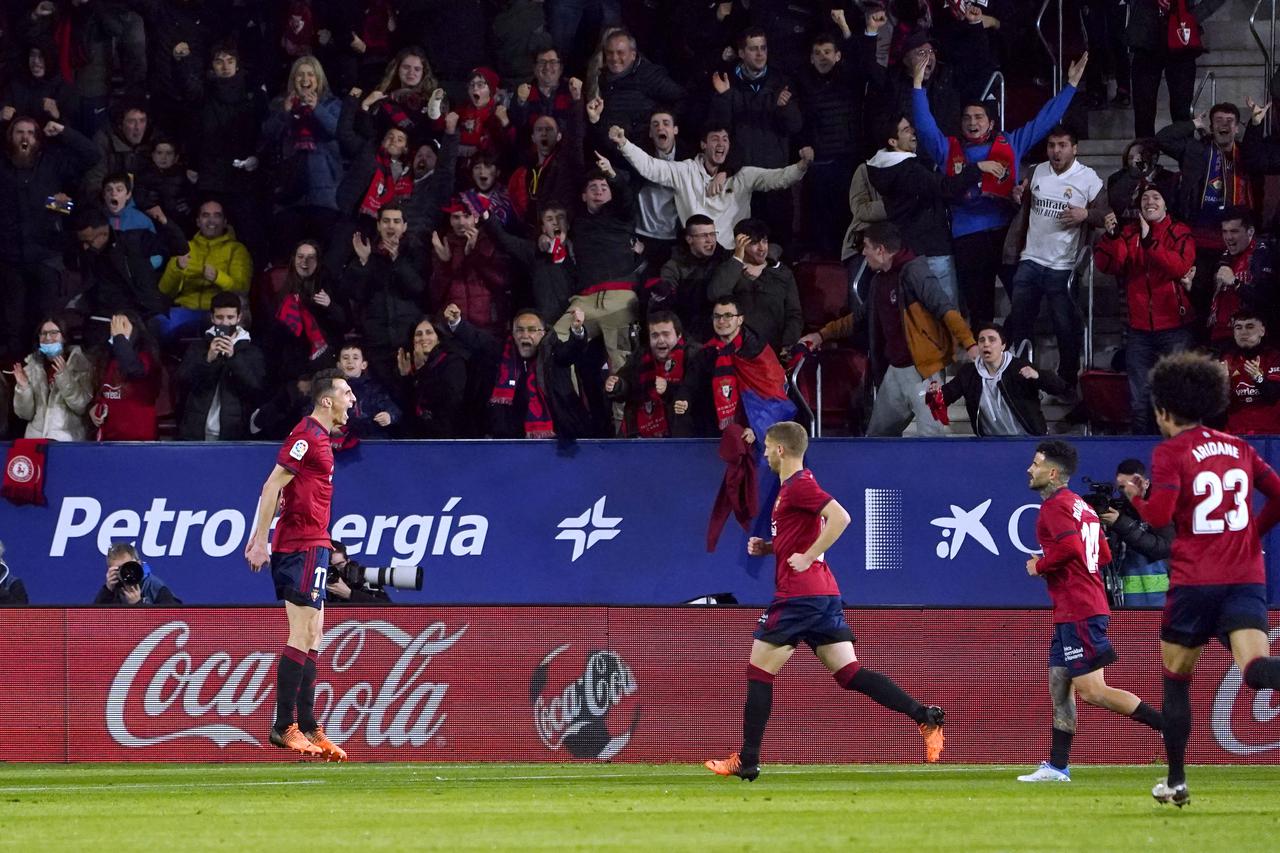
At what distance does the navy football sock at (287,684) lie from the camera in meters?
11.6

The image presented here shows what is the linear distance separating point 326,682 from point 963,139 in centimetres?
695

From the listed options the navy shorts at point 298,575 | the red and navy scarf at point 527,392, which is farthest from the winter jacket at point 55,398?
the navy shorts at point 298,575

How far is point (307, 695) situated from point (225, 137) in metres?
7.59

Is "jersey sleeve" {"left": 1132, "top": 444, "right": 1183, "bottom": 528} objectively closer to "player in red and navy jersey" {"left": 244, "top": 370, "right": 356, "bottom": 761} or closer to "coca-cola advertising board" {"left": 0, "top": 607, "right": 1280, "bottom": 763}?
"coca-cola advertising board" {"left": 0, "top": 607, "right": 1280, "bottom": 763}

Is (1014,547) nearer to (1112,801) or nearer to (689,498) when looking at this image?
(689,498)

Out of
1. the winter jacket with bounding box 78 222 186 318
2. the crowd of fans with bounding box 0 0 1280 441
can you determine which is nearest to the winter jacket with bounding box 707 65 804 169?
the crowd of fans with bounding box 0 0 1280 441

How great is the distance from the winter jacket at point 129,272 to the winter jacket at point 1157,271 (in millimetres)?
7956

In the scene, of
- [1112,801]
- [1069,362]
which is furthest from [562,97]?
[1112,801]

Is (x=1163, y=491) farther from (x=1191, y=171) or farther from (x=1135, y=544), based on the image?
(x=1191, y=171)

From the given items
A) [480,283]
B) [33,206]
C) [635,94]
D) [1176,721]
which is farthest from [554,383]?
[1176,721]

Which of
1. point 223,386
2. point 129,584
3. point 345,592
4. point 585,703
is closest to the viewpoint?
point 585,703

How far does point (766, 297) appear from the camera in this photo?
51.6ft

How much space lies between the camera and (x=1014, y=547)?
15.4 m

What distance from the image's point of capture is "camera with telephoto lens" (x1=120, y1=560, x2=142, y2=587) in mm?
14219
